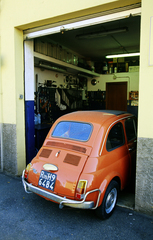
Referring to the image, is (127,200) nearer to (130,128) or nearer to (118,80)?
(130,128)

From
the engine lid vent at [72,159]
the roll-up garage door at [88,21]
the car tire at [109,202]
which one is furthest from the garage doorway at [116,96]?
→ the engine lid vent at [72,159]

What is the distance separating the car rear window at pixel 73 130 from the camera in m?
3.26

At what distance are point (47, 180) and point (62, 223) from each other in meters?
0.71

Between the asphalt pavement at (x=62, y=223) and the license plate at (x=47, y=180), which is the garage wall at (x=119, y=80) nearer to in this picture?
the asphalt pavement at (x=62, y=223)

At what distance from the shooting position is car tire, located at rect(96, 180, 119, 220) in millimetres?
2896

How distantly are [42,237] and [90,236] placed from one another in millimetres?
664

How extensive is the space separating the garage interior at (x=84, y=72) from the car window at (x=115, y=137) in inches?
44.1

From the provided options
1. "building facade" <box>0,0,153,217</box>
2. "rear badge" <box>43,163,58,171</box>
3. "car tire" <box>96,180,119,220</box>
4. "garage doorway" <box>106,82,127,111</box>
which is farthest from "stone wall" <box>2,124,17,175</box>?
"garage doorway" <box>106,82,127,111</box>

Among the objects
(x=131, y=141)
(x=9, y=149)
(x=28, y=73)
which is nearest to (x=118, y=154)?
(x=131, y=141)

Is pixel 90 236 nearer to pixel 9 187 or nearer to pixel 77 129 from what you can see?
pixel 77 129

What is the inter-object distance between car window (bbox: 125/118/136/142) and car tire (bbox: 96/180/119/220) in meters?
1.08

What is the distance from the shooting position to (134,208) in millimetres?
3324

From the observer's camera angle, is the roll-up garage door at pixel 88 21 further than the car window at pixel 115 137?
Yes

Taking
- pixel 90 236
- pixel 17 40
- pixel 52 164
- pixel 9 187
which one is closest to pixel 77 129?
pixel 52 164
